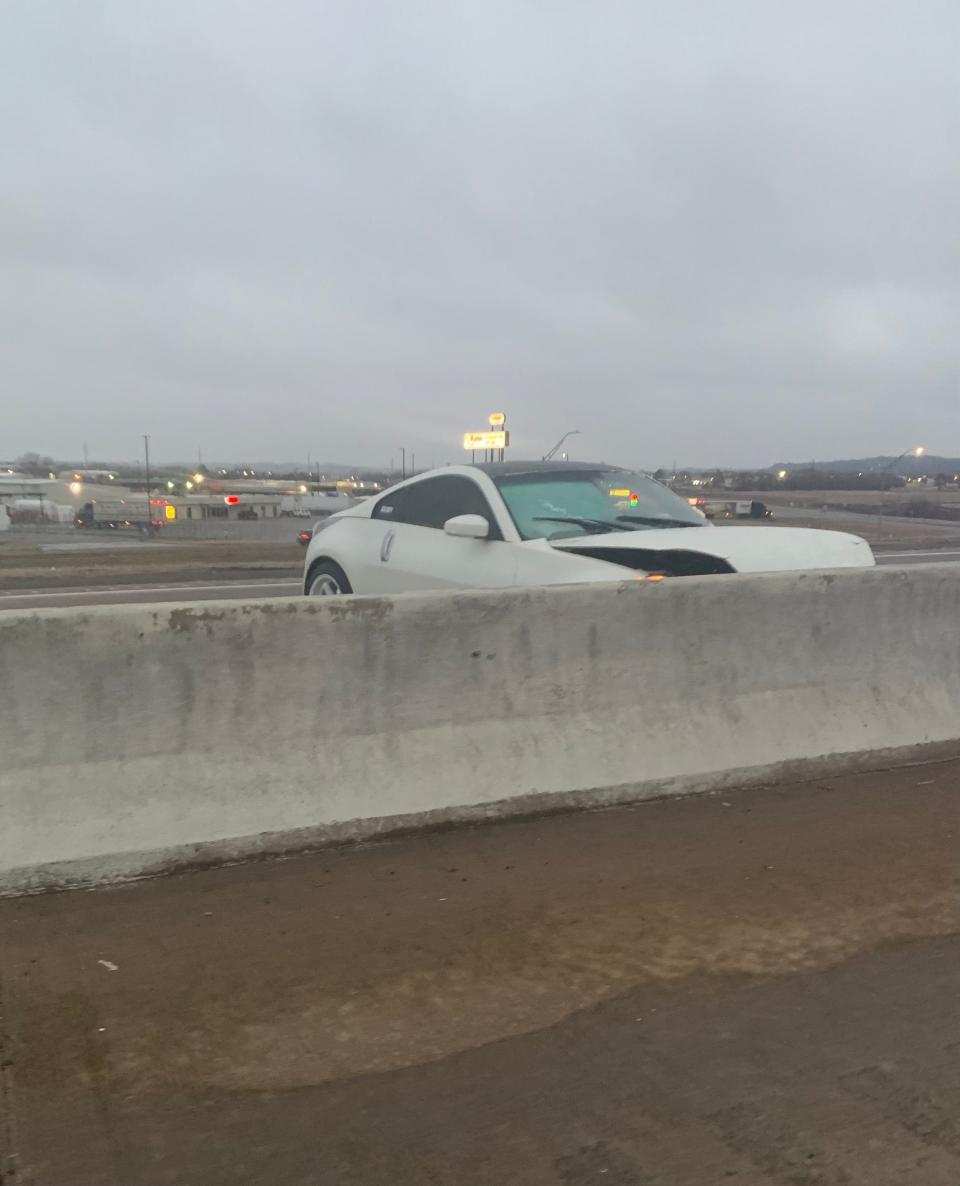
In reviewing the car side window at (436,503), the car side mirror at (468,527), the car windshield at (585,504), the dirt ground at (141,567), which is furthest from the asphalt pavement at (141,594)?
the car side mirror at (468,527)

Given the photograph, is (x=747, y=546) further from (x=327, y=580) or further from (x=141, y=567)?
(x=141, y=567)

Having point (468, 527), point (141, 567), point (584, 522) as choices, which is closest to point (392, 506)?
point (468, 527)

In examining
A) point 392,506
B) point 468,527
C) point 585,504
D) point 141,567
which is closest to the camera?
point 468,527

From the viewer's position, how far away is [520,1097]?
264cm

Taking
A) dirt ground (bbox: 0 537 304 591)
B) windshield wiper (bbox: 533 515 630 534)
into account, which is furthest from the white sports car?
dirt ground (bbox: 0 537 304 591)

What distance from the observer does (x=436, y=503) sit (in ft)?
21.9

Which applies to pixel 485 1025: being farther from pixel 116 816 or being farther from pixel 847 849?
pixel 847 849

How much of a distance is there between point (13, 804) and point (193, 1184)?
6.48 ft

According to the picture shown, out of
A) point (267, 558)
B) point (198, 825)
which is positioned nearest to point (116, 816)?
point (198, 825)

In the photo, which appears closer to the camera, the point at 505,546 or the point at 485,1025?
the point at 485,1025

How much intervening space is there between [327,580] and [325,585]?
7 cm

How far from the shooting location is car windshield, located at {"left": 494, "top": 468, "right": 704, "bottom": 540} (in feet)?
19.5

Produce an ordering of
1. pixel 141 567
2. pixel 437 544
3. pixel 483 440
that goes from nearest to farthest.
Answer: pixel 437 544
pixel 141 567
pixel 483 440

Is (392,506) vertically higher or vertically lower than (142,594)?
higher
